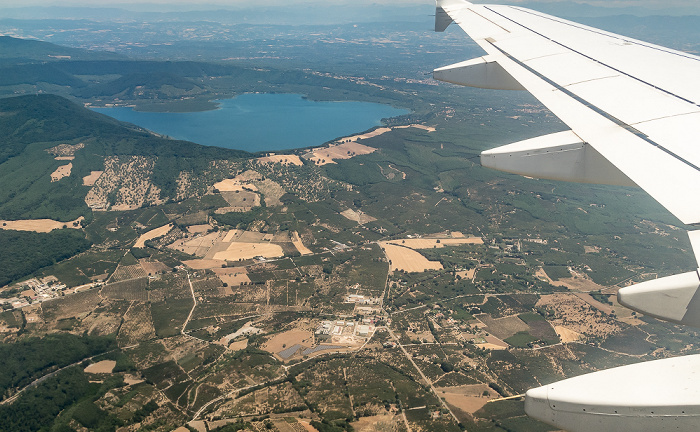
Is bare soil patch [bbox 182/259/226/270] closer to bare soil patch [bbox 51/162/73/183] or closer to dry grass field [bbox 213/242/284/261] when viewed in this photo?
dry grass field [bbox 213/242/284/261]

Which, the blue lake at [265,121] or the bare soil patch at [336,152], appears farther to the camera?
the blue lake at [265,121]

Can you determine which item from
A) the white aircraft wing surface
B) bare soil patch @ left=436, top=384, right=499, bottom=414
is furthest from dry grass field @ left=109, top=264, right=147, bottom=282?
the white aircraft wing surface

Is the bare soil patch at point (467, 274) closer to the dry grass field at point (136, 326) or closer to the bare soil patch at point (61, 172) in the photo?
the dry grass field at point (136, 326)

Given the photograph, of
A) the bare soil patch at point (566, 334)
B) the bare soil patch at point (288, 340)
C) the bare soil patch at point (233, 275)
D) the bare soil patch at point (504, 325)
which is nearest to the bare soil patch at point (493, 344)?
the bare soil patch at point (504, 325)

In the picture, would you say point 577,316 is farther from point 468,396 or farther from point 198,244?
point 198,244

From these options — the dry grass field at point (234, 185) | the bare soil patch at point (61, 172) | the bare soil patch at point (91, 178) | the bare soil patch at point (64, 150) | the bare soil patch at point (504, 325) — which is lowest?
the bare soil patch at point (504, 325)

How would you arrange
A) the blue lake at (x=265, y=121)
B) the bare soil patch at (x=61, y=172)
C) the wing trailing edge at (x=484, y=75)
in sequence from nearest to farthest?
the wing trailing edge at (x=484, y=75) < the bare soil patch at (x=61, y=172) < the blue lake at (x=265, y=121)
